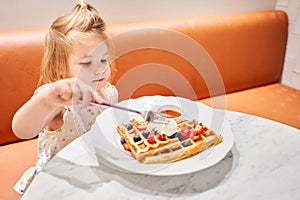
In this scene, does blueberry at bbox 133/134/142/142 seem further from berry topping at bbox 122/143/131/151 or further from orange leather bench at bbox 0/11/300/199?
orange leather bench at bbox 0/11/300/199

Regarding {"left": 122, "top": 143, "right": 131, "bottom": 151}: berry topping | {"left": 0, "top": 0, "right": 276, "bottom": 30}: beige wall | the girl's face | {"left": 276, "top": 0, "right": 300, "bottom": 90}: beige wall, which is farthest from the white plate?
{"left": 276, "top": 0, "right": 300, "bottom": 90}: beige wall

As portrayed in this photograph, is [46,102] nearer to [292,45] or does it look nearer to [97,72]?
[97,72]

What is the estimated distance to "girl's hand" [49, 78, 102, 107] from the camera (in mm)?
761

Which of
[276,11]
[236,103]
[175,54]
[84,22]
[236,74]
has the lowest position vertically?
[236,103]

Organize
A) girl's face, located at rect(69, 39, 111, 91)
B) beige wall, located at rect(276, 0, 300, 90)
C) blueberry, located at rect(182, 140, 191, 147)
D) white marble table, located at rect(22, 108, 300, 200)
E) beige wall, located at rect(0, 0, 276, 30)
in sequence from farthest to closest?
beige wall, located at rect(276, 0, 300, 90) → beige wall, located at rect(0, 0, 276, 30) → girl's face, located at rect(69, 39, 111, 91) → blueberry, located at rect(182, 140, 191, 147) → white marble table, located at rect(22, 108, 300, 200)

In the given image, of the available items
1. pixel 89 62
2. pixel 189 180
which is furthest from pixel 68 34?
pixel 189 180

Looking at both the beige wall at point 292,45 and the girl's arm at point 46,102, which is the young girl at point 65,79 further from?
the beige wall at point 292,45

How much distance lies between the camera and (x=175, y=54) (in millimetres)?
1632

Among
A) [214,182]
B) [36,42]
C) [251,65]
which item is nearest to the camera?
[214,182]

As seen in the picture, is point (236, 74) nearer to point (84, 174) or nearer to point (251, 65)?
point (251, 65)

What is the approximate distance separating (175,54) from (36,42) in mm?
685

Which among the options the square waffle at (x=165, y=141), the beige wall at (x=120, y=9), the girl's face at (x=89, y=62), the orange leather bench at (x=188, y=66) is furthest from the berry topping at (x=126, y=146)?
the beige wall at (x=120, y=9)

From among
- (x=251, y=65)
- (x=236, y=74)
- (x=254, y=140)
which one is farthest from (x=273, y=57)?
(x=254, y=140)

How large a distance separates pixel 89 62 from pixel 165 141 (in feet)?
1.19
